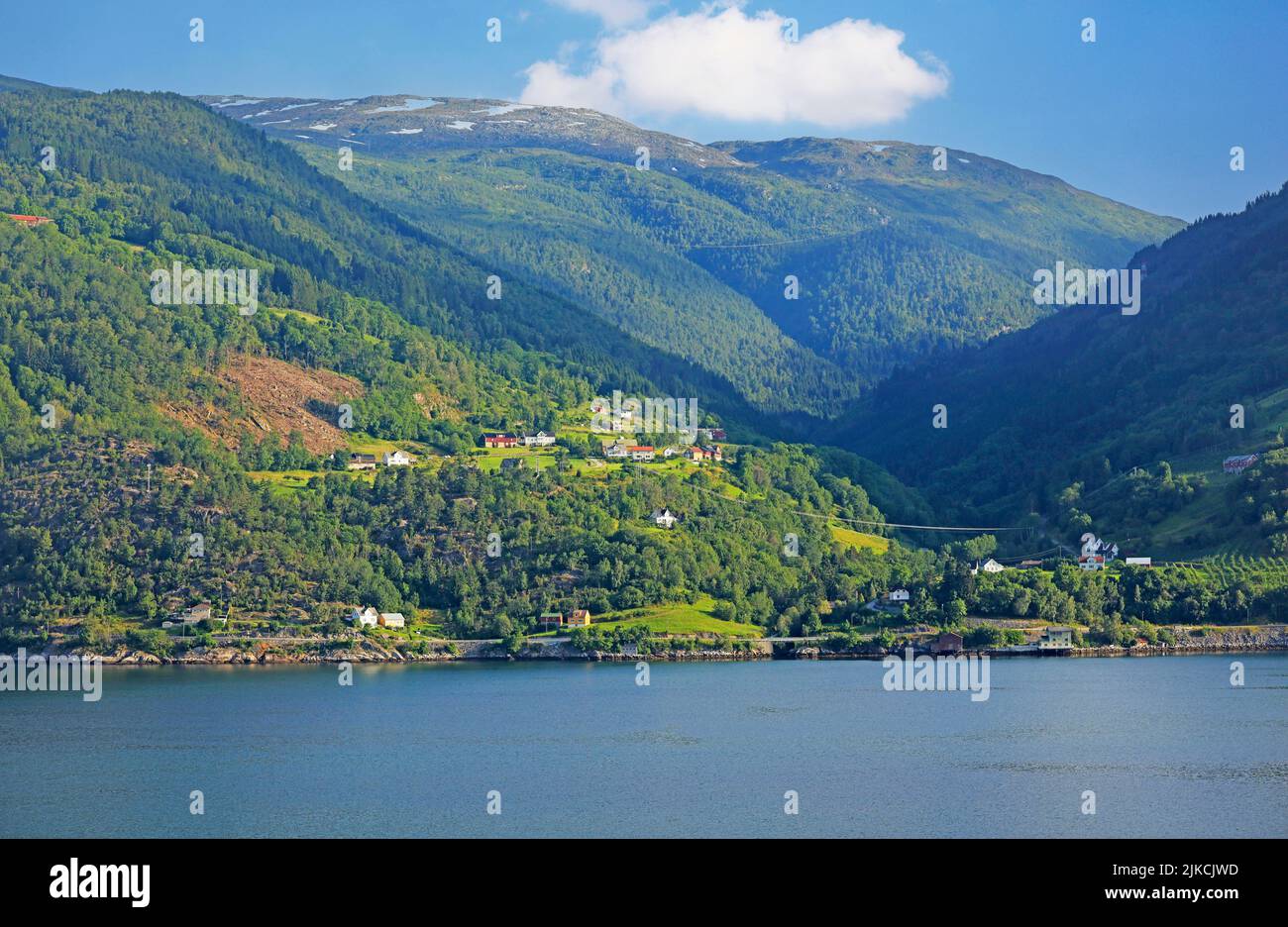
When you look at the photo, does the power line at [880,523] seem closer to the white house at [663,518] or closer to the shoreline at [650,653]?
the white house at [663,518]

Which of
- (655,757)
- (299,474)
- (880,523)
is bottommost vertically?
(655,757)

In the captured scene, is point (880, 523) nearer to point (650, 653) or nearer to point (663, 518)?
point (663, 518)

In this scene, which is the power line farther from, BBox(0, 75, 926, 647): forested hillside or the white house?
the white house

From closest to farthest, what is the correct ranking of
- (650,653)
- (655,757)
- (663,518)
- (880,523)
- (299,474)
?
(655,757), (650,653), (663,518), (299,474), (880,523)

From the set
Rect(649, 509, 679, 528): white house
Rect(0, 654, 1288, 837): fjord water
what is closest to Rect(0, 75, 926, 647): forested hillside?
Rect(649, 509, 679, 528): white house

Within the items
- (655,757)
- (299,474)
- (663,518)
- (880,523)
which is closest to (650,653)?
(663,518)

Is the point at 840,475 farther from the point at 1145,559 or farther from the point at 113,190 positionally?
the point at 113,190
